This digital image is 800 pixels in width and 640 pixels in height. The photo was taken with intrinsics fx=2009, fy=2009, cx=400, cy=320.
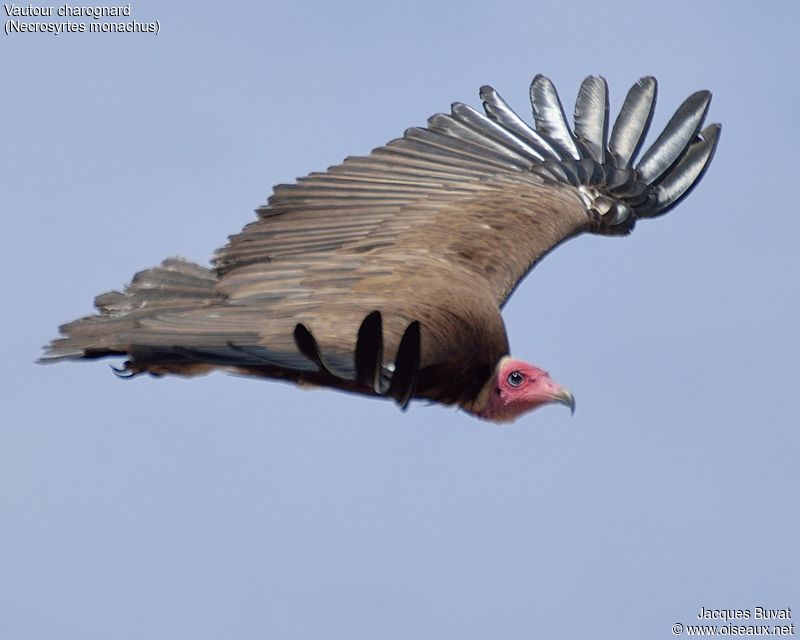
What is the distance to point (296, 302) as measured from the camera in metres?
10.5

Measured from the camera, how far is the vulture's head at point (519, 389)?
→ 11008 millimetres

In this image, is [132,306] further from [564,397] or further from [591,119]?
[591,119]

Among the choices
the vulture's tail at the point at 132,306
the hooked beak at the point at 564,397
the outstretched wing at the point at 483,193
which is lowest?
the hooked beak at the point at 564,397

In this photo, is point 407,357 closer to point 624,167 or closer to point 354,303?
point 354,303

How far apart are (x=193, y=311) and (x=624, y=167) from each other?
3.71m

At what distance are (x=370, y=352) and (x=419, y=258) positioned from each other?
2628 mm

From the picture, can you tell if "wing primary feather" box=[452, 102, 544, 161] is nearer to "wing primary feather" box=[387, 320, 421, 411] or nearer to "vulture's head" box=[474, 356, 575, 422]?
"vulture's head" box=[474, 356, 575, 422]

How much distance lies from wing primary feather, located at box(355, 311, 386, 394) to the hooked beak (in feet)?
7.12

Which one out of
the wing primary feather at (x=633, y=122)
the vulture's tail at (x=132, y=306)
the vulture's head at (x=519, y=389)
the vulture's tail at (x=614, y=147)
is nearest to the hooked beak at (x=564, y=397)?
the vulture's head at (x=519, y=389)

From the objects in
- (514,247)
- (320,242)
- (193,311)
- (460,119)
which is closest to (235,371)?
(193,311)

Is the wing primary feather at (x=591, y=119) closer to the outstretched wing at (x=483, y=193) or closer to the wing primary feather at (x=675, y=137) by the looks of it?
the outstretched wing at (x=483, y=193)

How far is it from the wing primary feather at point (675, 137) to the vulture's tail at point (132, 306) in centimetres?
328

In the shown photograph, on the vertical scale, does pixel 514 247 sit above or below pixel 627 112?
below

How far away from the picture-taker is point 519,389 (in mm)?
11023
